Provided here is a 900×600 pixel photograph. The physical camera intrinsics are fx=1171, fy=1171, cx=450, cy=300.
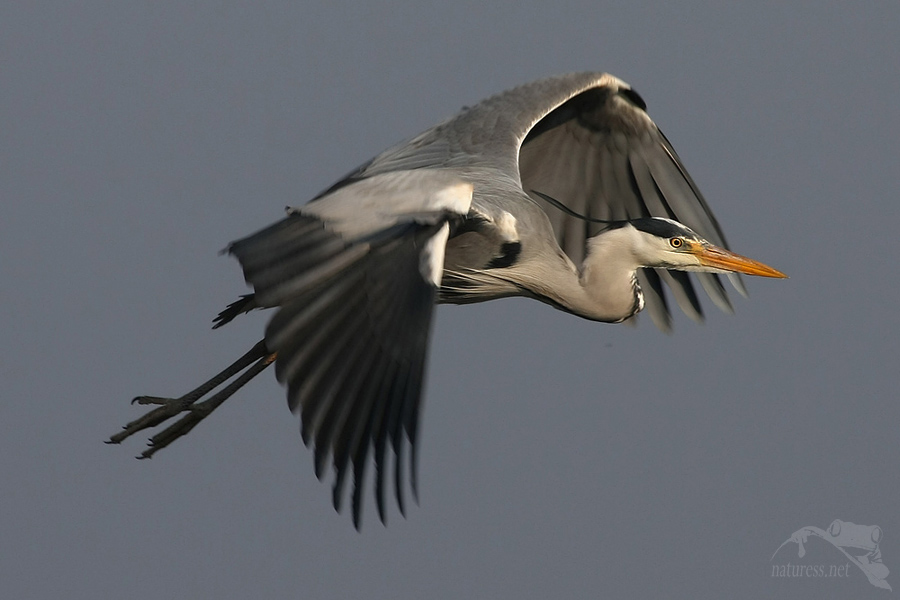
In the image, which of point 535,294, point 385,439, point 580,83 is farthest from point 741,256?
point 385,439

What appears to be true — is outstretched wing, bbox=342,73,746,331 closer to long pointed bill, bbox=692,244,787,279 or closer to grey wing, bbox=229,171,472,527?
long pointed bill, bbox=692,244,787,279

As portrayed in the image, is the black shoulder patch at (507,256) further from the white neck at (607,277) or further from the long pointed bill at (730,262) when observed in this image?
the long pointed bill at (730,262)

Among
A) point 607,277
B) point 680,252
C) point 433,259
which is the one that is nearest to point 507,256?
point 607,277

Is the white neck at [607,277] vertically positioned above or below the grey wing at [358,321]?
above

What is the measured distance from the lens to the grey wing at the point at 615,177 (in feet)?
21.1

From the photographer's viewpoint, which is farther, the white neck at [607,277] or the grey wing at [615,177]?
the grey wing at [615,177]

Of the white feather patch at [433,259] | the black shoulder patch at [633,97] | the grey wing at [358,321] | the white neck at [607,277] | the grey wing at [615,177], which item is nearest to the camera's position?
the grey wing at [358,321]

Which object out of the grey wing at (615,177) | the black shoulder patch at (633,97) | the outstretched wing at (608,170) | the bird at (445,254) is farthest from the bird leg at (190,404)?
the black shoulder patch at (633,97)

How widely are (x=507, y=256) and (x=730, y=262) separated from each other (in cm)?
108

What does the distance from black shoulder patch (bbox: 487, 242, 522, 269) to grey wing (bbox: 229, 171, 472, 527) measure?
872 mm

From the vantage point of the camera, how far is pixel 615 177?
21.6 ft

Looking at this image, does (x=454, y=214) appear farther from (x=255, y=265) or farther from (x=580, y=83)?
(x=580, y=83)

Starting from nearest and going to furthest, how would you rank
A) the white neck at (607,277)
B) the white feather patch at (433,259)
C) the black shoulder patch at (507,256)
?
the white feather patch at (433,259)
the black shoulder patch at (507,256)
the white neck at (607,277)

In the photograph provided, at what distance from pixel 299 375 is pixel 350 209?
0.77m
